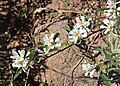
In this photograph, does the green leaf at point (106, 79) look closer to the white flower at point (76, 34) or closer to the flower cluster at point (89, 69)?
the flower cluster at point (89, 69)

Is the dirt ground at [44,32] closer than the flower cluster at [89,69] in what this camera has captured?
No

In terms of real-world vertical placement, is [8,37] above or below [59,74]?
above

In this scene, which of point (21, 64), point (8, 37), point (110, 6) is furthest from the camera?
point (8, 37)

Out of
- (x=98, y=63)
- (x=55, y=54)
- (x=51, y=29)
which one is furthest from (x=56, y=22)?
(x=98, y=63)

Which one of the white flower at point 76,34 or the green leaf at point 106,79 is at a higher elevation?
the white flower at point 76,34

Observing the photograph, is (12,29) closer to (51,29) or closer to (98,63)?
(51,29)

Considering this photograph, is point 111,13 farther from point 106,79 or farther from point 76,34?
point 106,79

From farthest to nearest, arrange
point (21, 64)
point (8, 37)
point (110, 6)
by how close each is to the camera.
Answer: point (8, 37) < point (110, 6) < point (21, 64)

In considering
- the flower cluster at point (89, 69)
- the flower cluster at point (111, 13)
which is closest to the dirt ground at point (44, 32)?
the flower cluster at point (89, 69)
